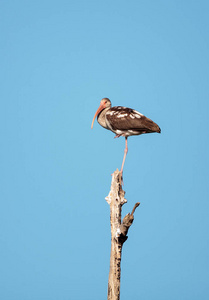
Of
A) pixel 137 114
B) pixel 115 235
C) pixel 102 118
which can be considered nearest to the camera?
pixel 115 235

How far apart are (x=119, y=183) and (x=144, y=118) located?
2.14 metres

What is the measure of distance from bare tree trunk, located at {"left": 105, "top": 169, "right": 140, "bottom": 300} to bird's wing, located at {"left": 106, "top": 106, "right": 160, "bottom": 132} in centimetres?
163

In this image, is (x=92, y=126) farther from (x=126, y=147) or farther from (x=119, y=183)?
(x=119, y=183)

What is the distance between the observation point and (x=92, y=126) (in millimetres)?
14141

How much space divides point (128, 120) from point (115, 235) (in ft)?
10.5

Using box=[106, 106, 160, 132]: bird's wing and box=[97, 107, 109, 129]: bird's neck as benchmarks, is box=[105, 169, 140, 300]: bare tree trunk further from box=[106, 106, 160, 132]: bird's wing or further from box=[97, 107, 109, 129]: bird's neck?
box=[97, 107, 109, 129]: bird's neck

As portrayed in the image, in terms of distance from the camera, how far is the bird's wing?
1273 cm

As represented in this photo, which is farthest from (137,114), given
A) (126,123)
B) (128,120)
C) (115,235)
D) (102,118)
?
(115,235)

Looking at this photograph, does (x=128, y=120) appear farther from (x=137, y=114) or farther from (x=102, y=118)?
(x=102, y=118)

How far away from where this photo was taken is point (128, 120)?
13.0 m

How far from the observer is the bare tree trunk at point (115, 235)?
37.9 feet

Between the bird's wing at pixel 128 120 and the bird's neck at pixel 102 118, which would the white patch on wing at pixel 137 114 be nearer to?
the bird's wing at pixel 128 120

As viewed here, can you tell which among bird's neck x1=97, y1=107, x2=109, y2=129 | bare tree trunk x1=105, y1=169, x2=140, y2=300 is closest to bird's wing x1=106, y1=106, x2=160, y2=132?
bird's neck x1=97, y1=107, x2=109, y2=129

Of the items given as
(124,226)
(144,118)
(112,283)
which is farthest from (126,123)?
(112,283)
